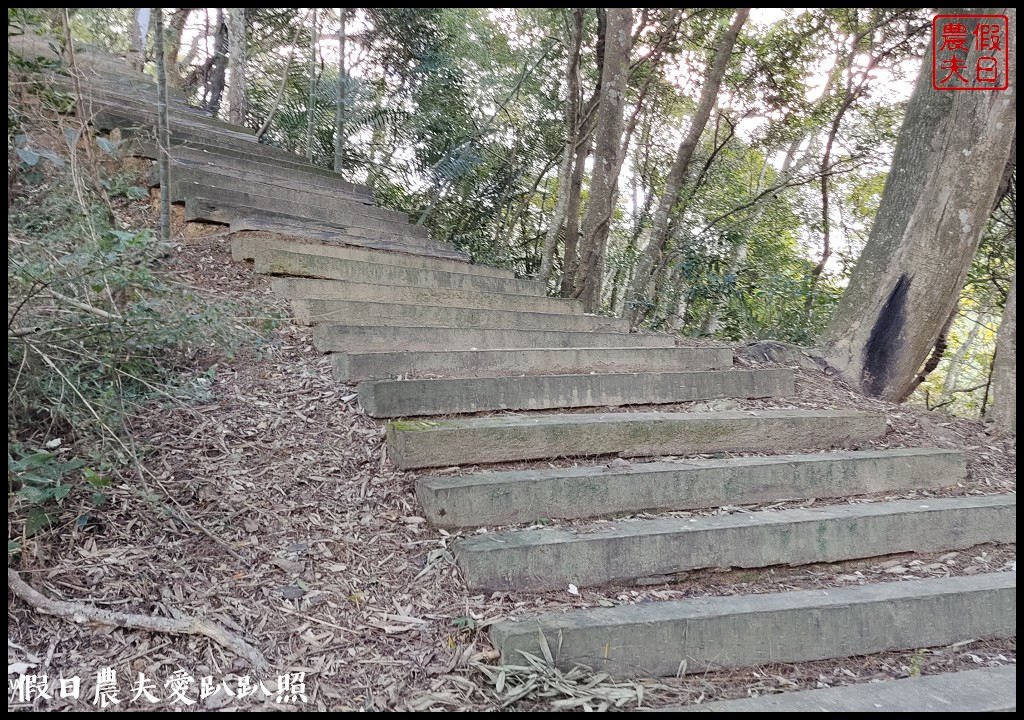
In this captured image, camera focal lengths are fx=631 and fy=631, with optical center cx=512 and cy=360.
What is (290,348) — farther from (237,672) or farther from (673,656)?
(673,656)

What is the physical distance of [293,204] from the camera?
18.6 ft

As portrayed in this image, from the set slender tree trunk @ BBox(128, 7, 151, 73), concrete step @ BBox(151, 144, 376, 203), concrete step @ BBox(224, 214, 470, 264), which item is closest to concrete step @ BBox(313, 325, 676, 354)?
concrete step @ BBox(224, 214, 470, 264)

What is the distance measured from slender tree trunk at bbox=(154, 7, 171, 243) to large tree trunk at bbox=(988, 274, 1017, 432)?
546 centimetres

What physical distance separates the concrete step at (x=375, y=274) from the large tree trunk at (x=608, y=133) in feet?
3.20

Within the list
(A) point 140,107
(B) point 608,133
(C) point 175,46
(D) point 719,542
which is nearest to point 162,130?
A: (A) point 140,107

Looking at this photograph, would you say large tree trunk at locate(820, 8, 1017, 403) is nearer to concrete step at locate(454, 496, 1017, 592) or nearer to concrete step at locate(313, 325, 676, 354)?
concrete step at locate(313, 325, 676, 354)

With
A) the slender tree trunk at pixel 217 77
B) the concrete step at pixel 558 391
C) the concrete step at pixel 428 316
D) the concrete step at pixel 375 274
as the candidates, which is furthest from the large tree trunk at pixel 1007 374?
the slender tree trunk at pixel 217 77

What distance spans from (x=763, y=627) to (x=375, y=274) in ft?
11.3

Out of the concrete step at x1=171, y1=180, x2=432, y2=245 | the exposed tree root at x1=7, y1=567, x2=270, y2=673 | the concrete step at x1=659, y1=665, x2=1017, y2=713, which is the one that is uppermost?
the concrete step at x1=171, y1=180, x2=432, y2=245

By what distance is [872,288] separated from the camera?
14.7ft

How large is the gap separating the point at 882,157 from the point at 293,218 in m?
8.03

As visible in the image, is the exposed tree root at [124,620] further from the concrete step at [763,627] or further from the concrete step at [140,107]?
the concrete step at [140,107]

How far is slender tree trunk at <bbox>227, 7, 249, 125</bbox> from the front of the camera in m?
8.34

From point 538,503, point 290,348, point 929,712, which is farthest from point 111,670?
point 929,712
